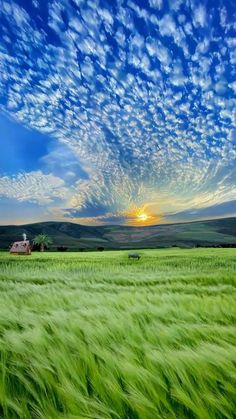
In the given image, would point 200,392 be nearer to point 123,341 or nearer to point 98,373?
point 98,373

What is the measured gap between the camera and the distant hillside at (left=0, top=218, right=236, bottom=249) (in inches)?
4860

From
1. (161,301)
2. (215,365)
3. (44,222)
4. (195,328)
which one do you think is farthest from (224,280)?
(44,222)

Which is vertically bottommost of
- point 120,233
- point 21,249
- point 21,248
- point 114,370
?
point 21,249

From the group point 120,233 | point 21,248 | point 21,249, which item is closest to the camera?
point 21,249

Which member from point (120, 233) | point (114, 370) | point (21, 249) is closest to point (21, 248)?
point (21, 249)

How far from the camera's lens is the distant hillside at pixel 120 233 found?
123438 mm

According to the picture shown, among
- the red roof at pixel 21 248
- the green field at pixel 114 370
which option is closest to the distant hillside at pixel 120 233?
the red roof at pixel 21 248

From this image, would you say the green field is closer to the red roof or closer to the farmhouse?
the farmhouse

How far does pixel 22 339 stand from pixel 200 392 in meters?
1.40

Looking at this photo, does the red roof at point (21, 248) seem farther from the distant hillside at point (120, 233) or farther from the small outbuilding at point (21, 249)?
the distant hillside at point (120, 233)

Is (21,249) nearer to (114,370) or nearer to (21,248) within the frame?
(21,248)

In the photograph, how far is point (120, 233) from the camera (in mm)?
159125

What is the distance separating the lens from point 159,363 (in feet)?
6.37

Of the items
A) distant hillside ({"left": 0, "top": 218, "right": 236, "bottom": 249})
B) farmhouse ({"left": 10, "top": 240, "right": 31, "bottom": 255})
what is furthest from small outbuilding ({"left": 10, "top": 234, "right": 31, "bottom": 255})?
distant hillside ({"left": 0, "top": 218, "right": 236, "bottom": 249})
